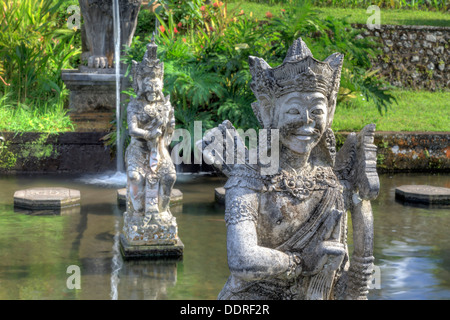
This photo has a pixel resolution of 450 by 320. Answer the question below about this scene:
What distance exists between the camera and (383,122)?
443 inches

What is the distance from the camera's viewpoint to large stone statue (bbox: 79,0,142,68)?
10.6m

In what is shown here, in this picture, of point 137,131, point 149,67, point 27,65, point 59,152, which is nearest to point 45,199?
point 137,131

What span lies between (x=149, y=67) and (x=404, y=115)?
696 cm

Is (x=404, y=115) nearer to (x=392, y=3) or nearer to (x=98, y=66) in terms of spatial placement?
(x=98, y=66)

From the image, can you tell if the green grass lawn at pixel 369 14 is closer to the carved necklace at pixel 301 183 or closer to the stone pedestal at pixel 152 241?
the stone pedestal at pixel 152 241

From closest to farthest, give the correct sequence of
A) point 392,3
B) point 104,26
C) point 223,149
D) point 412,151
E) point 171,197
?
point 223,149 < point 171,197 < point 412,151 < point 104,26 < point 392,3

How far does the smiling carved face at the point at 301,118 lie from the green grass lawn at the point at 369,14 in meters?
12.2

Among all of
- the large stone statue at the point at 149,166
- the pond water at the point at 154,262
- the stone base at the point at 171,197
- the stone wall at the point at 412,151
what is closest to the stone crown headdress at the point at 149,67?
the large stone statue at the point at 149,166

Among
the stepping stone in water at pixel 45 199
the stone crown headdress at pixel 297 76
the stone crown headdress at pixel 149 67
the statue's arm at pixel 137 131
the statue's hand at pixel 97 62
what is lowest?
the stepping stone in water at pixel 45 199

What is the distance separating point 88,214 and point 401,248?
3226mm

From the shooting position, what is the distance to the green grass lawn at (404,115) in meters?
10.8

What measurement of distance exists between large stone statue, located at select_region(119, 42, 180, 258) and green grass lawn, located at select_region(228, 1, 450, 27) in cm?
917

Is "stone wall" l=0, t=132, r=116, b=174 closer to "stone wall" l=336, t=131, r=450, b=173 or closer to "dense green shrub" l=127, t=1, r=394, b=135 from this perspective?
"dense green shrub" l=127, t=1, r=394, b=135

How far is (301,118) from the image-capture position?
297cm
